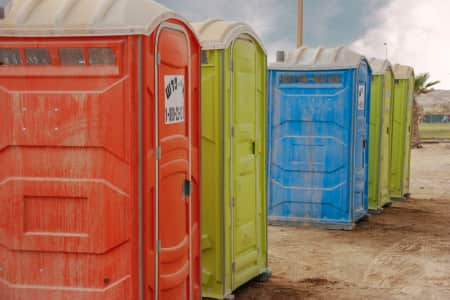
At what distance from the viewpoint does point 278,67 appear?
8.89 meters

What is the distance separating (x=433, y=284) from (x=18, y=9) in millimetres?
4579

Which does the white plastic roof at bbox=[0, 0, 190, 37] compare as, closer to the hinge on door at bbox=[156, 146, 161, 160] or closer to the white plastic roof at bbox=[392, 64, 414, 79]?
the hinge on door at bbox=[156, 146, 161, 160]

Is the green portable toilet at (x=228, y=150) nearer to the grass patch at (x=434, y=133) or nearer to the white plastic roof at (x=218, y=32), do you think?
the white plastic roof at (x=218, y=32)

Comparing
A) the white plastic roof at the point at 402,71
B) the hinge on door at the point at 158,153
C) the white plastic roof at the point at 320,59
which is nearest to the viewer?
the hinge on door at the point at 158,153

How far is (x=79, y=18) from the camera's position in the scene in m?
3.87

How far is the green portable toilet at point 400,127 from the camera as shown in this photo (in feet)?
39.8

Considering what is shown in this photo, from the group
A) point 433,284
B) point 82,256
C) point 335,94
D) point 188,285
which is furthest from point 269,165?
point 82,256

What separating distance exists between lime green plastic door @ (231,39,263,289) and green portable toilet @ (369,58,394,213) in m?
4.66

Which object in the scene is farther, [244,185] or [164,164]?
[244,185]

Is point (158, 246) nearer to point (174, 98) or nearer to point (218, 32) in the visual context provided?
point (174, 98)

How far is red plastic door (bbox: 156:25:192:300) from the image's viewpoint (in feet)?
13.9

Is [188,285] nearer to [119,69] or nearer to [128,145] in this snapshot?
[128,145]

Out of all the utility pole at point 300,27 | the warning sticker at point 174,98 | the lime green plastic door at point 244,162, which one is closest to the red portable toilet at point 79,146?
the warning sticker at point 174,98

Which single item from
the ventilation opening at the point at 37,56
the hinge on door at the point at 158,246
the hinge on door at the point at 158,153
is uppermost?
the ventilation opening at the point at 37,56
